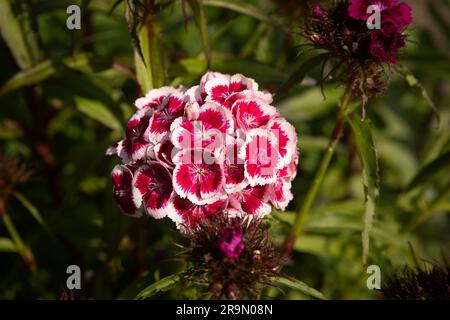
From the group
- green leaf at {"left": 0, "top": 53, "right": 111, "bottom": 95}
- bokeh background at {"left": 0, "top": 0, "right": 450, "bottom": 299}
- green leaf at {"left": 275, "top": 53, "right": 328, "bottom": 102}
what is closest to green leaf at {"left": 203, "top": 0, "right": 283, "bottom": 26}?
bokeh background at {"left": 0, "top": 0, "right": 450, "bottom": 299}

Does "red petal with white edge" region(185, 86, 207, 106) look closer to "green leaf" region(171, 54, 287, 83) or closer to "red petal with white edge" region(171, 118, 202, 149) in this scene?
"red petal with white edge" region(171, 118, 202, 149)

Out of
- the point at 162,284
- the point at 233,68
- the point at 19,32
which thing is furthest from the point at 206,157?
the point at 19,32

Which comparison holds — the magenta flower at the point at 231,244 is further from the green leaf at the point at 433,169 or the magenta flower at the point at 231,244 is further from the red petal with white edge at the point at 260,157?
the green leaf at the point at 433,169

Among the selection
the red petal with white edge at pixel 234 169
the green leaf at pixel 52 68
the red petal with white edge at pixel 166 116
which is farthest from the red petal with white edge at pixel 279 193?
the green leaf at pixel 52 68

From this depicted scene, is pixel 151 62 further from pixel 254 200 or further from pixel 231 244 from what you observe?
pixel 231 244

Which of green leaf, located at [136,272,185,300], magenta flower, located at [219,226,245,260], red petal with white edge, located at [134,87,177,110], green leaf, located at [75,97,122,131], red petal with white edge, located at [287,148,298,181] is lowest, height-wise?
green leaf, located at [136,272,185,300]

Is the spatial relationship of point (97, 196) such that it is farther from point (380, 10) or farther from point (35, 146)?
point (380, 10)
